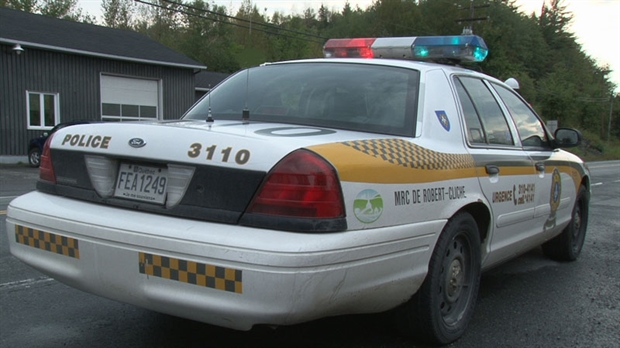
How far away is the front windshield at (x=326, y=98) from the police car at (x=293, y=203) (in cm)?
1

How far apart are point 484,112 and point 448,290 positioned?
4.27 ft

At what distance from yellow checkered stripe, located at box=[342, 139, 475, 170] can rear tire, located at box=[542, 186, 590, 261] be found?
108 inches

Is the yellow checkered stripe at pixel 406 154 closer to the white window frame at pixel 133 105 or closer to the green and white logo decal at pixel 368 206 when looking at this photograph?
the green and white logo decal at pixel 368 206

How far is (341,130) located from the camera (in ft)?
9.80

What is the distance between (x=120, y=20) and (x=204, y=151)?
180 feet

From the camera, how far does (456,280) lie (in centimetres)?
324

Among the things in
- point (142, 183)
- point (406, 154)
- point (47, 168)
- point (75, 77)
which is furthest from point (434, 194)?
point (75, 77)

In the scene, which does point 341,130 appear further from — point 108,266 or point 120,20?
point 120,20

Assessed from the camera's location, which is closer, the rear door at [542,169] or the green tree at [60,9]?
the rear door at [542,169]

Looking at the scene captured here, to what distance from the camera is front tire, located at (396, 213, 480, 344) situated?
9.62 feet

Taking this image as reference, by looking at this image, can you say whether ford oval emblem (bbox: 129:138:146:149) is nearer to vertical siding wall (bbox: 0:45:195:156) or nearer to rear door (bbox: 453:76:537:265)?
rear door (bbox: 453:76:537:265)

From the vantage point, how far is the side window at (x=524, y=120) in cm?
424

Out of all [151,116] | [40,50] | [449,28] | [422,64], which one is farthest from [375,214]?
[449,28]

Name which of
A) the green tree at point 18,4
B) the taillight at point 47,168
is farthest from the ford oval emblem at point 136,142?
the green tree at point 18,4
